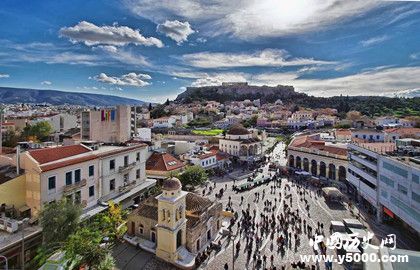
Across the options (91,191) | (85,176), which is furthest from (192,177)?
(85,176)

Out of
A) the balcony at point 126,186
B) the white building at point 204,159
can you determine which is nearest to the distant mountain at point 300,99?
the white building at point 204,159

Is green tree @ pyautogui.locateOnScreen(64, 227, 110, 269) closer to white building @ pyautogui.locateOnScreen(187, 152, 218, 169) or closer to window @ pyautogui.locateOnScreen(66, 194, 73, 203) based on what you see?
window @ pyautogui.locateOnScreen(66, 194, 73, 203)

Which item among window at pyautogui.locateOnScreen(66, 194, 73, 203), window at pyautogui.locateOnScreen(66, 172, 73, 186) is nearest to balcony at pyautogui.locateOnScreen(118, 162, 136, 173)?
window at pyautogui.locateOnScreen(66, 172, 73, 186)

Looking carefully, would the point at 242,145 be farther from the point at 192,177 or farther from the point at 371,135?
the point at 371,135

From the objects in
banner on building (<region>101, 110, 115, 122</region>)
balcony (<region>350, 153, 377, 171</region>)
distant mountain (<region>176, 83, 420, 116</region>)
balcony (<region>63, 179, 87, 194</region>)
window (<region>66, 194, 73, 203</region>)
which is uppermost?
distant mountain (<region>176, 83, 420, 116</region>)

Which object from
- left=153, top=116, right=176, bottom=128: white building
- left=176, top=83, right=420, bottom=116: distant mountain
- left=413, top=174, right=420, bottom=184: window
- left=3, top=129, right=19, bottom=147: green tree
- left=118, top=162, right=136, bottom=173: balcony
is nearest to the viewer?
left=413, top=174, right=420, bottom=184: window

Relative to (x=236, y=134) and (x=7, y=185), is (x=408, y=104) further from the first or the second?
(x=7, y=185)

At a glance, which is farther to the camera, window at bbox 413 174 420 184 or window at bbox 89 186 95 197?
window at bbox 89 186 95 197

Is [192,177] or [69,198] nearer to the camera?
[69,198]
